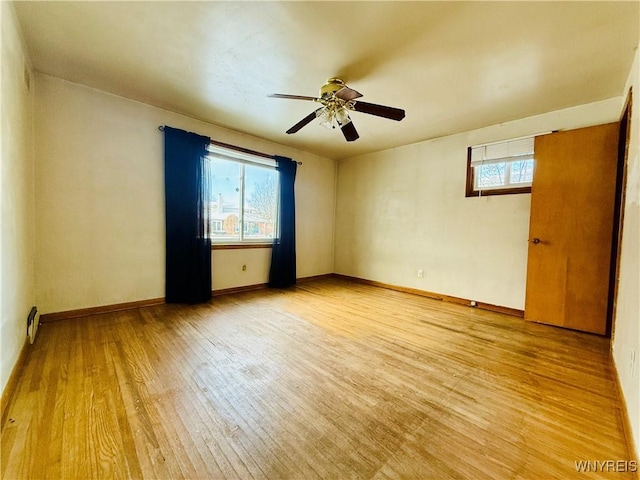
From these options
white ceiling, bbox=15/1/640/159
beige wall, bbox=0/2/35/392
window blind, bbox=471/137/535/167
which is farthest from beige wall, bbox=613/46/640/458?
beige wall, bbox=0/2/35/392

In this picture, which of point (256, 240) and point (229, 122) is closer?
point (229, 122)

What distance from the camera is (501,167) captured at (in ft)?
11.0

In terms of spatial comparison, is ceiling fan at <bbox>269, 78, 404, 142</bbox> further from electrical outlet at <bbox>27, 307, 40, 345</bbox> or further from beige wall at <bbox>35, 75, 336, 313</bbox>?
electrical outlet at <bbox>27, 307, 40, 345</bbox>

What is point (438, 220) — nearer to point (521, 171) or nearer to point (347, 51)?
point (521, 171)

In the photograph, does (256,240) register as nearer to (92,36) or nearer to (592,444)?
(92,36)

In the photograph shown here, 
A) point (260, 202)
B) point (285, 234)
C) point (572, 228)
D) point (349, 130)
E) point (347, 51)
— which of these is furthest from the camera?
point (285, 234)

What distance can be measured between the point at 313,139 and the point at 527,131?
9.30ft

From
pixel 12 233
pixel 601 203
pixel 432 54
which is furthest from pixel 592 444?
pixel 12 233

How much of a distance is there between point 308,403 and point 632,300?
6.76 feet

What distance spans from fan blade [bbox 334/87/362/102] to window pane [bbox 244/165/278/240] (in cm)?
236

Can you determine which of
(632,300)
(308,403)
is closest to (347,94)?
(308,403)

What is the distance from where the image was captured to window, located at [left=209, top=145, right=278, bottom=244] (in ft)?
12.2

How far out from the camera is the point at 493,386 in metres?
1.72

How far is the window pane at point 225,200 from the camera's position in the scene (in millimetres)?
3711
